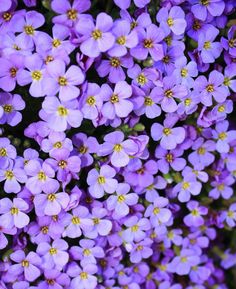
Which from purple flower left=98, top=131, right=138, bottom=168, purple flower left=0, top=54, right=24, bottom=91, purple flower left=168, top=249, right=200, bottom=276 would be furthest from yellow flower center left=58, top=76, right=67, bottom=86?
purple flower left=168, top=249, right=200, bottom=276

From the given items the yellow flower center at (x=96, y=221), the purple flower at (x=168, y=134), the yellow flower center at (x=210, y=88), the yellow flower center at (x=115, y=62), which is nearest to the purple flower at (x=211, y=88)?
the yellow flower center at (x=210, y=88)

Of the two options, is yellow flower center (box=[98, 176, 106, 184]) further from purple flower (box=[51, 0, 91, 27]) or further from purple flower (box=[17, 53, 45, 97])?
purple flower (box=[51, 0, 91, 27])

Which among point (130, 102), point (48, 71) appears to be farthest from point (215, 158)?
point (48, 71)

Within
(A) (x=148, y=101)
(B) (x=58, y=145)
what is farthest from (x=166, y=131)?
(B) (x=58, y=145)

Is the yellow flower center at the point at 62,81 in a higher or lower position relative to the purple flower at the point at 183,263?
higher

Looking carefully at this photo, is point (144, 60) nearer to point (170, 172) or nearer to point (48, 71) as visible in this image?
point (48, 71)

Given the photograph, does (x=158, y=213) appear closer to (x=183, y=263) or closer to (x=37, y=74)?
(x=183, y=263)

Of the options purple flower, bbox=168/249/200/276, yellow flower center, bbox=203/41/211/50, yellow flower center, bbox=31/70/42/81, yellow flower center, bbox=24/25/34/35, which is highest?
yellow flower center, bbox=203/41/211/50

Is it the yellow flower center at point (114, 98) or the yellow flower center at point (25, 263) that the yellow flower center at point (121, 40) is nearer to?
the yellow flower center at point (114, 98)
